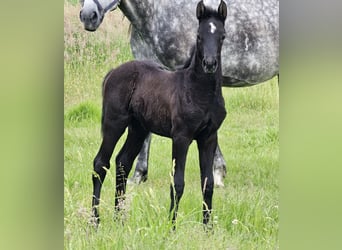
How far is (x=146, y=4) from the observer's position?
2.22 m

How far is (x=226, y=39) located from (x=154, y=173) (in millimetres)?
484

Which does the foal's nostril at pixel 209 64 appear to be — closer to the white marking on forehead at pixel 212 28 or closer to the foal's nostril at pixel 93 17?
the white marking on forehead at pixel 212 28

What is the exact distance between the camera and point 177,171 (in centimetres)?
210

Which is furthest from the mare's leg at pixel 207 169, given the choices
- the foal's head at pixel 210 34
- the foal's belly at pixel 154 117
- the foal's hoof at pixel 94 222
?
the foal's hoof at pixel 94 222

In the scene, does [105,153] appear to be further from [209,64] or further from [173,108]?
[209,64]

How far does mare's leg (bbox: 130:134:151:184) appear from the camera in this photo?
85.4 inches

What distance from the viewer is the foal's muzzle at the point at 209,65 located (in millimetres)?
2033

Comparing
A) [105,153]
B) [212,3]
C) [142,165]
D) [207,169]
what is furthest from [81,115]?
[212,3]

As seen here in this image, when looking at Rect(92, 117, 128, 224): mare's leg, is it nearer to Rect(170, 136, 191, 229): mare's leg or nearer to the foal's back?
the foal's back

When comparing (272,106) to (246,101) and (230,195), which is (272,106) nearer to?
(246,101)

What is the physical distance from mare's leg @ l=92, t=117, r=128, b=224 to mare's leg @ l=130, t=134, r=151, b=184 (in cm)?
9

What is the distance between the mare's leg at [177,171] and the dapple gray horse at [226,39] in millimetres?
120
